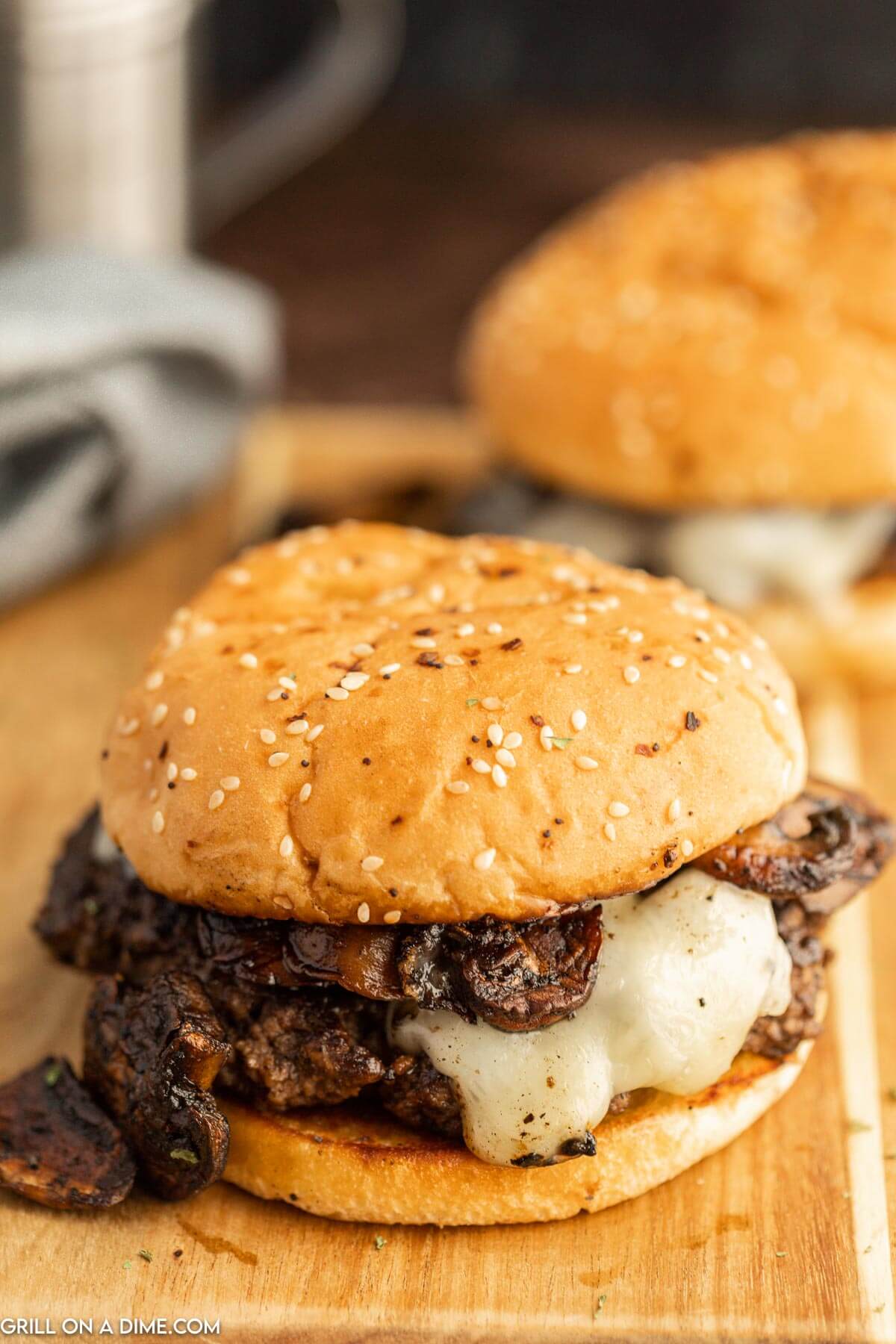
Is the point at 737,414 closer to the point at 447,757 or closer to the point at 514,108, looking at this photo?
the point at 447,757

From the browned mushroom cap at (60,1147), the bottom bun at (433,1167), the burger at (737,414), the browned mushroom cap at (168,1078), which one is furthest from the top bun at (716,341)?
the browned mushroom cap at (60,1147)

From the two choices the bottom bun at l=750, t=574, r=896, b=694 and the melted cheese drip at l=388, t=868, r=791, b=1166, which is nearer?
the melted cheese drip at l=388, t=868, r=791, b=1166

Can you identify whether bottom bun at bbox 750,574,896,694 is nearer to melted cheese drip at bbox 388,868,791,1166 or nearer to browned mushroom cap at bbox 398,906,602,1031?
melted cheese drip at bbox 388,868,791,1166

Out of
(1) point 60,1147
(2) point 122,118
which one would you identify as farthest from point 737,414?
(1) point 60,1147

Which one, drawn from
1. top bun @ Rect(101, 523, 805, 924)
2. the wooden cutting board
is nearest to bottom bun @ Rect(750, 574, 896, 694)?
the wooden cutting board

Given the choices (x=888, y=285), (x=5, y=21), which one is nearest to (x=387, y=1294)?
(x=888, y=285)

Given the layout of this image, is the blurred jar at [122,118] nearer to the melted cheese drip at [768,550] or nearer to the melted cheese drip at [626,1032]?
the melted cheese drip at [768,550]
